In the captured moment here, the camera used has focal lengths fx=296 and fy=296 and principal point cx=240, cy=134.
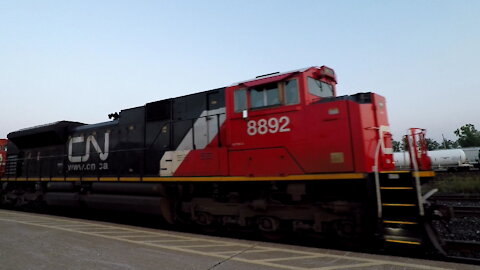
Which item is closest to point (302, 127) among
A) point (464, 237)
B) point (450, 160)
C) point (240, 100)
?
point (240, 100)

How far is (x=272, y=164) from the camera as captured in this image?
19.2 feet

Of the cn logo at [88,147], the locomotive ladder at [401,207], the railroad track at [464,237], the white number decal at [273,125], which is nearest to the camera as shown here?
the locomotive ladder at [401,207]

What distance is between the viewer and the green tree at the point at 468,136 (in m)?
65.5

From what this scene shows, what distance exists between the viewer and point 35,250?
17.5ft

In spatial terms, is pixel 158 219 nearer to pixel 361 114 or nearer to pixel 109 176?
pixel 109 176

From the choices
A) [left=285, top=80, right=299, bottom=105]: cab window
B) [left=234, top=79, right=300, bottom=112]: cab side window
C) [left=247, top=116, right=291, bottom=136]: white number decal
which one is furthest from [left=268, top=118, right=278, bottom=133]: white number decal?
[left=285, top=80, right=299, bottom=105]: cab window

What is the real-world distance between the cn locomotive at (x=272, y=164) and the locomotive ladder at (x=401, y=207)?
0.05 feet

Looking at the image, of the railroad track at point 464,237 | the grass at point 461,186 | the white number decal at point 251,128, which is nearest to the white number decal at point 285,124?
the white number decal at point 251,128

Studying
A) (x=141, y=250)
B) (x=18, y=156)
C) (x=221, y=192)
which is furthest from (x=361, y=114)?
(x=18, y=156)

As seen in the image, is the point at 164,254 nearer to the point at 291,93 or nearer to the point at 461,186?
the point at 291,93

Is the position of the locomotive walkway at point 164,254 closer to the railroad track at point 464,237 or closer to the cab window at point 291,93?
the railroad track at point 464,237

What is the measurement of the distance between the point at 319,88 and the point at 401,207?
2.79 metres

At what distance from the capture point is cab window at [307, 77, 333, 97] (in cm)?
599

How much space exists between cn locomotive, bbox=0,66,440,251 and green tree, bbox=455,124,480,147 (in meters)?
76.9
